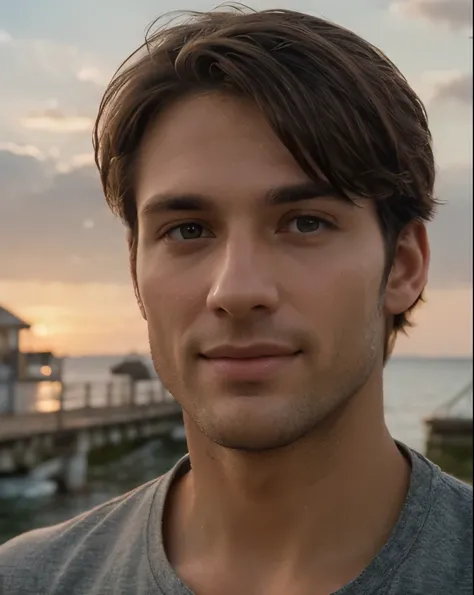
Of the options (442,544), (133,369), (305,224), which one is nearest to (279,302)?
(305,224)

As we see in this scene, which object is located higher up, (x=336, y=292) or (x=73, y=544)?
(x=336, y=292)

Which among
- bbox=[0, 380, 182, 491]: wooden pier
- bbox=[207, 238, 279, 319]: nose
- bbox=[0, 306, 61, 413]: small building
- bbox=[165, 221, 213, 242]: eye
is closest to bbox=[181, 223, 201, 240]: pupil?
bbox=[165, 221, 213, 242]: eye

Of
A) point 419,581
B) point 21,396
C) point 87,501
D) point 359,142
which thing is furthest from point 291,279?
point 21,396

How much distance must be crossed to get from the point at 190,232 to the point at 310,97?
339mm

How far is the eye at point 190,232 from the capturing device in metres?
1.54

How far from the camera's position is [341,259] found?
4.89ft

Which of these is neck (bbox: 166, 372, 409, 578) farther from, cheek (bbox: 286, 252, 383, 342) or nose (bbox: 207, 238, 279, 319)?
nose (bbox: 207, 238, 279, 319)

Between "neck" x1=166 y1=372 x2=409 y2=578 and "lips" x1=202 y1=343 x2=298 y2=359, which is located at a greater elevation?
"lips" x1=202 y1=343 x2=298 y2=359

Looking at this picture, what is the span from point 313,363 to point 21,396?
12781 millimetres

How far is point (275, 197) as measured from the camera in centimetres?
145

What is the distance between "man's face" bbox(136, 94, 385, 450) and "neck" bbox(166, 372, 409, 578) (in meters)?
0.11

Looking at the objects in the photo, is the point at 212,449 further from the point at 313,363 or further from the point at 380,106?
the point at 380,106

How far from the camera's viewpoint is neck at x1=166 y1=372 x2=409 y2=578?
62.2 inches

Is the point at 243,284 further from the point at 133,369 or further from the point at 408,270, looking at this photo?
the point at 133,369
